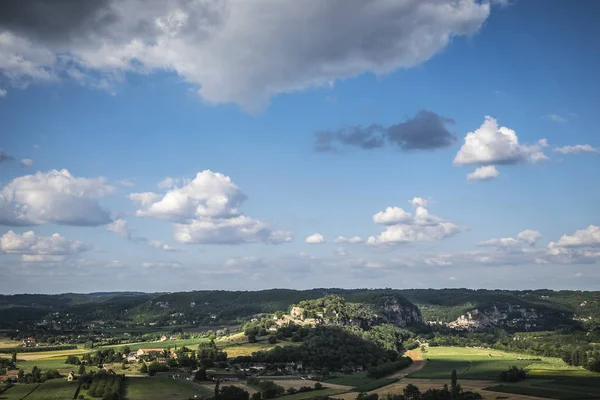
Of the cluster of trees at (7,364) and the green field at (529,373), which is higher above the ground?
the cluster of trees at (7,364)

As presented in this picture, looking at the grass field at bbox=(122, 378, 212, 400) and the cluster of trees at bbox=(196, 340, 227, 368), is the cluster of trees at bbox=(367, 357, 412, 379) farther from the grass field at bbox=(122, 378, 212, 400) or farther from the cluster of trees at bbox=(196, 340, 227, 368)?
the grass field at bbox=(122, 378, 212, 400)

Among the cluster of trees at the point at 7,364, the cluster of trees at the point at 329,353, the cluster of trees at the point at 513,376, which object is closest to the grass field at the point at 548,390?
the cluster of trees at the point at 513,376

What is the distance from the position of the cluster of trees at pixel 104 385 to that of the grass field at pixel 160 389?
2.28 metres

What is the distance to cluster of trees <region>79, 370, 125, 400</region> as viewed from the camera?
112 metres

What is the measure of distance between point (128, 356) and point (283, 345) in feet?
171

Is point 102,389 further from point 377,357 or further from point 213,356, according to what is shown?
point 377,357

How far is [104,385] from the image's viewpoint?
391 feet

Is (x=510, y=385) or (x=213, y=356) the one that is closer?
(x=510, y=385)

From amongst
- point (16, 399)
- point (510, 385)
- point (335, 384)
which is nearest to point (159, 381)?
point (16, 399)

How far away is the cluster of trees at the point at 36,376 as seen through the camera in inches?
5064

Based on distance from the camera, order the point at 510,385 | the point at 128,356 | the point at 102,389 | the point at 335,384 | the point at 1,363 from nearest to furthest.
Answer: the point at 102,389 → the point at 510,385 → the point at 335,384 → the point at 1,363 → the point at 128,356

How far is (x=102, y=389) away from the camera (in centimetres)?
11569

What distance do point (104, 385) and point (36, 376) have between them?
23.8 meters

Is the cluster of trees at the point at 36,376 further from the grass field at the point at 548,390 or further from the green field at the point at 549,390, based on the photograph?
the green field at the point at 549,390
